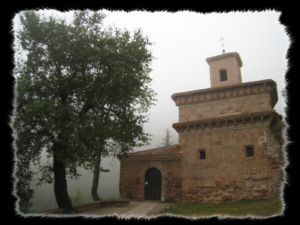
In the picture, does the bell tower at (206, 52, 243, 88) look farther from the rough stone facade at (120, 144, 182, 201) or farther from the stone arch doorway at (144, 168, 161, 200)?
the stone arch doorway at (144, 168, 161, 200)

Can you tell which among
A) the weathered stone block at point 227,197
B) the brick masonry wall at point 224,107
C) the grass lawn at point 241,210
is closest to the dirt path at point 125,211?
the grass lawn at point 241,210

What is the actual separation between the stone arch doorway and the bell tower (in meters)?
8.41

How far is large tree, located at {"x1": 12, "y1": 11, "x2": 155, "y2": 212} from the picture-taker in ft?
30.1

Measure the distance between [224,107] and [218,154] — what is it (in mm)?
3442

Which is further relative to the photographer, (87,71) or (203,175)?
(203,175)

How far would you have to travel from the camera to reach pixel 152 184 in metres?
16.4

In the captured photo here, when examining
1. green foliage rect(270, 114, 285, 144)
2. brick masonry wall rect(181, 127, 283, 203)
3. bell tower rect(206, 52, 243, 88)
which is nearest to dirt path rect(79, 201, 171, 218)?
brick masonry wall rect(181, 127, 283, 203)

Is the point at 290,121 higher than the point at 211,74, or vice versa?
the point at 211,74

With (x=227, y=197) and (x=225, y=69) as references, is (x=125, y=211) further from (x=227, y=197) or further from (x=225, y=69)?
(x=225, y=69)

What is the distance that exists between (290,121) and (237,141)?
1223 cm

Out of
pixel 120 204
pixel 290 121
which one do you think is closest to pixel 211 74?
pixel 120 204

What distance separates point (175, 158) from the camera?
626 inches

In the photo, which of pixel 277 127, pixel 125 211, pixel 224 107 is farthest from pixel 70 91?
pixel 277 127

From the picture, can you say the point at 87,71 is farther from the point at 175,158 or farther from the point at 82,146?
the point at 175,158
